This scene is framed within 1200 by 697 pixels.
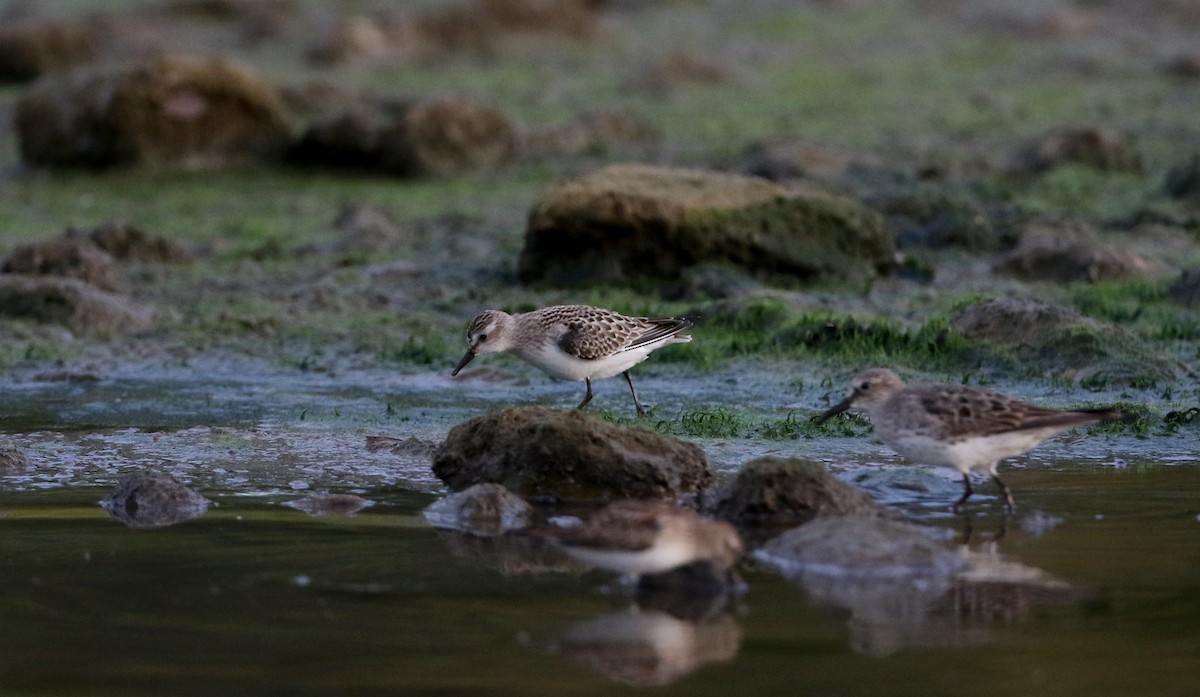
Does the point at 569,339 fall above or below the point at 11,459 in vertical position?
above

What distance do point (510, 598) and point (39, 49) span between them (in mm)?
23750

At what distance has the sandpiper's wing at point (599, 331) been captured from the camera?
34.9 ft

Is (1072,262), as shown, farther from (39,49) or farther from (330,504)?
(39,49)

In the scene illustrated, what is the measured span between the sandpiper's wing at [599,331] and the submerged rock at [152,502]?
8.27 ft

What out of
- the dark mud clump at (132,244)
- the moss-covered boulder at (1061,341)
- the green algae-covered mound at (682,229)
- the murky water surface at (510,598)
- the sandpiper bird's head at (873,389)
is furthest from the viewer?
the dark mud clump at (132,244)

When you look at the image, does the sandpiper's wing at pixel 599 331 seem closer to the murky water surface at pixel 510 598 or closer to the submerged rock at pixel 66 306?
the murky water surface at pixel 510 598

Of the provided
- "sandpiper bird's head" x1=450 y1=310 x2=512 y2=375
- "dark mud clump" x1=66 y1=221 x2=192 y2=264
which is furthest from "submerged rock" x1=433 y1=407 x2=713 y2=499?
"dark mud clump" x1=66 y1=221 x2=192 y2=264

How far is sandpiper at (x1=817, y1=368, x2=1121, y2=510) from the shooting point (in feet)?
28.1

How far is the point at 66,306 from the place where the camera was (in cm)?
1433

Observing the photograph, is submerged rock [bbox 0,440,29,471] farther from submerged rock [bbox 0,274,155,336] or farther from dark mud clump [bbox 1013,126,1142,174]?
dark mud clump [bbox 1013,126,1142,174]

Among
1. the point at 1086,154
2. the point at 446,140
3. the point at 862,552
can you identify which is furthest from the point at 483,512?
the point at 1086,154

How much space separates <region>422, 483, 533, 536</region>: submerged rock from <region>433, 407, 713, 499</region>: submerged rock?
1.20ft

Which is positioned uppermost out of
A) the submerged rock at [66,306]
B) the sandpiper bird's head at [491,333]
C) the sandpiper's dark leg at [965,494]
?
the sandpiper bird's head at [491,333]

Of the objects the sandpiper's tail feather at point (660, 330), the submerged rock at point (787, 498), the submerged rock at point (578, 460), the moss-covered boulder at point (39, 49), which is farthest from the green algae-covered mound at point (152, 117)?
the submerged rock at point (787, 498)
